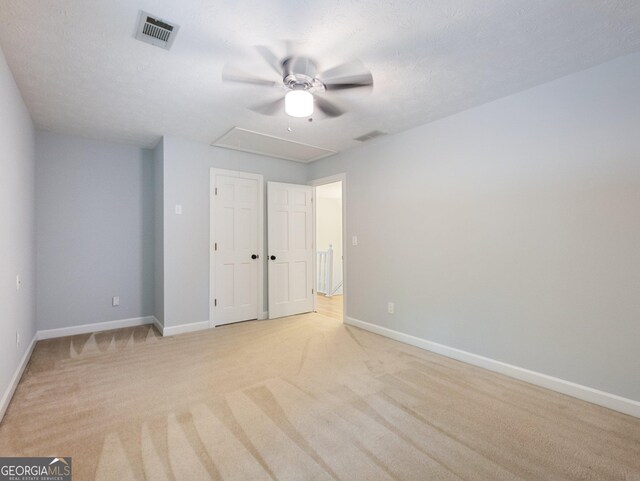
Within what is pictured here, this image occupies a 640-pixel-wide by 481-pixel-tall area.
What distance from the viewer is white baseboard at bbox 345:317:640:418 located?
216cm

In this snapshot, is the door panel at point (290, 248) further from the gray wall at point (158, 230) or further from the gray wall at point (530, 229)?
the gray wall at point (530, 229)

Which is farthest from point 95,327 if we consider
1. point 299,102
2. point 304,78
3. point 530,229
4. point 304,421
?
point 530,229

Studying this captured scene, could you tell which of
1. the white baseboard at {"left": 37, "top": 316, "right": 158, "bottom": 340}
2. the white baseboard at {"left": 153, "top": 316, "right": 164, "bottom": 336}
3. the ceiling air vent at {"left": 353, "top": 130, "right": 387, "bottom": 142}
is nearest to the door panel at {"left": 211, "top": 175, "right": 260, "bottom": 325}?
the white baseboard at {"left": 153, "top": 316, "right": 164, "bottom": 336}

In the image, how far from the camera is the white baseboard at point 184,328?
384 centimetres

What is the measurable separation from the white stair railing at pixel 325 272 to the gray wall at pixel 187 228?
315 centimetres

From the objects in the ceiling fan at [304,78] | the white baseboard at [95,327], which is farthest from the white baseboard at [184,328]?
the ceiling fan at [304,78]

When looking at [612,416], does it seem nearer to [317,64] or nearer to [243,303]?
[317,64]

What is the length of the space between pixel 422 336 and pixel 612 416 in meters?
1.56

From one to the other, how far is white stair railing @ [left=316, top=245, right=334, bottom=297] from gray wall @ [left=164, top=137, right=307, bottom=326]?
3151mm

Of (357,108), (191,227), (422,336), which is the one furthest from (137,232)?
(422,336)

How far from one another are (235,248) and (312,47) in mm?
3003

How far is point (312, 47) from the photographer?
78.6 inches

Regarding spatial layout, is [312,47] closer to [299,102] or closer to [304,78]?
[304,78]

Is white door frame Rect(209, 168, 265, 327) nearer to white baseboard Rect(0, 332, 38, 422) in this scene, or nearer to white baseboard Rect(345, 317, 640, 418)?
white baseboard Rect(0, 332, 38, 422)
